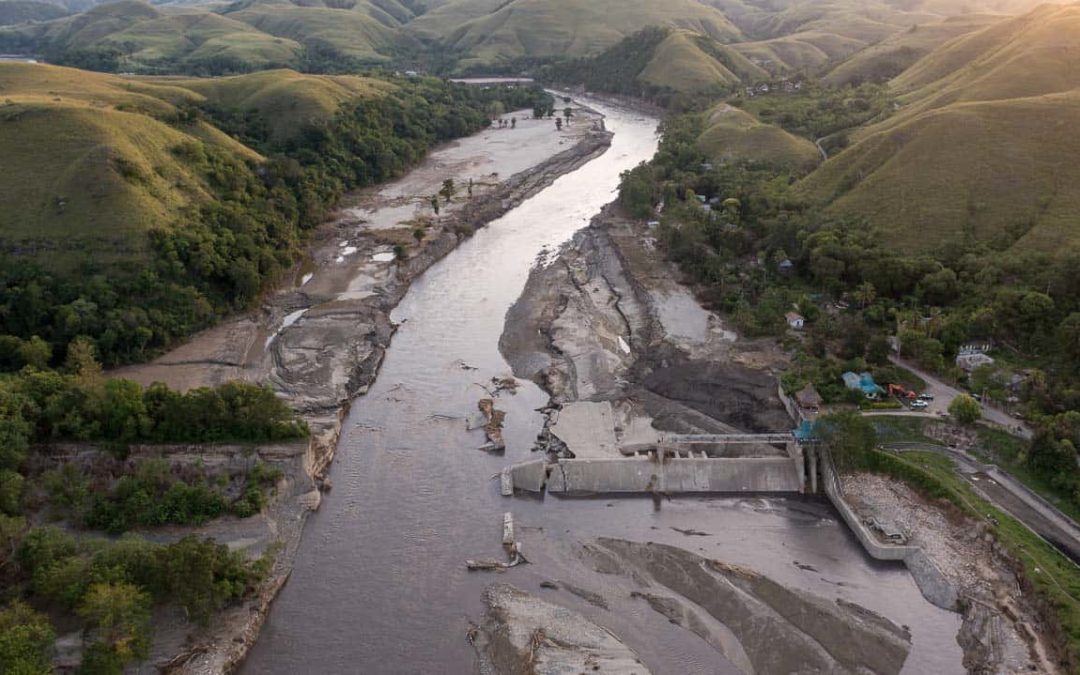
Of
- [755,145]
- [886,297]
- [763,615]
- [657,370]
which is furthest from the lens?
[755,145]

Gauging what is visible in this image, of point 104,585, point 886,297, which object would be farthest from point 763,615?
point 886,297

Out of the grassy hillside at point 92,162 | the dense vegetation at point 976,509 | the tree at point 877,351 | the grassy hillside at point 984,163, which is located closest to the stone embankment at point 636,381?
the dense vegetation at point 976,509

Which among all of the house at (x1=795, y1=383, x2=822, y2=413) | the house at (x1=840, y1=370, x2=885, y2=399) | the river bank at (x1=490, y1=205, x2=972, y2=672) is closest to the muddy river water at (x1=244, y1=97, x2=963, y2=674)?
the river bank at (x1=490, y1=205, x2=972, y2=672)

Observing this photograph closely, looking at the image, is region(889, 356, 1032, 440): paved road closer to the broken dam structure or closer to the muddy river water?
the broken dam structure

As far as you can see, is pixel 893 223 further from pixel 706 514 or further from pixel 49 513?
pixel 49 513

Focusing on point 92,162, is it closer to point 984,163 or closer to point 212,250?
point 212,250

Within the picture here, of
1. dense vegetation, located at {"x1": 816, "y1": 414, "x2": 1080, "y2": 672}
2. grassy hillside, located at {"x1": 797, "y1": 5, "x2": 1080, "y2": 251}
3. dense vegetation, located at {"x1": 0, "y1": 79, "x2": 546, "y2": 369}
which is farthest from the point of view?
grassy hillside, located at {"x1": 797, "y1": 5, "x2": 1080, "y2": 251}

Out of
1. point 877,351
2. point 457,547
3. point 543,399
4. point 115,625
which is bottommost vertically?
point 457,547
